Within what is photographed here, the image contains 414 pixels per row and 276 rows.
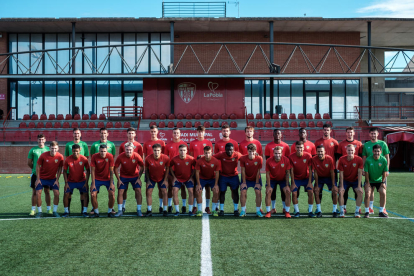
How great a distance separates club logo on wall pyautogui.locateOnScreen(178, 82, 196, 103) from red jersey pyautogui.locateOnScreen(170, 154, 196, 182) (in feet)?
61.7

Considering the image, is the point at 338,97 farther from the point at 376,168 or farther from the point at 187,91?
the point at 376,168

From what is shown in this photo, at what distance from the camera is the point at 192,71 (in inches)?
1105

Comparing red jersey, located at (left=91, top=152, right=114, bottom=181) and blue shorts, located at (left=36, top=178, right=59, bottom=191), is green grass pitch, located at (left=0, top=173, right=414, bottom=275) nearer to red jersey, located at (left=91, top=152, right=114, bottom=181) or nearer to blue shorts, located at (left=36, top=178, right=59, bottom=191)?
blue shorts, located at (left=36, top=178, right=59, bottom=191)

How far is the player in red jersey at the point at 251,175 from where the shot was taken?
7891 mm

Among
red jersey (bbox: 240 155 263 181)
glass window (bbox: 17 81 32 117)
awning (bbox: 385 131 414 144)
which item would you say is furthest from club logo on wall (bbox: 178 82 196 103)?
red jersey (bbox: 240 155 263 181)

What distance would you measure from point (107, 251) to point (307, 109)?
86.0 ft

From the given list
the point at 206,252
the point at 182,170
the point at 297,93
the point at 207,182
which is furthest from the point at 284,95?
the point at 206,252

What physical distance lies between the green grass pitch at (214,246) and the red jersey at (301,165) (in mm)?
985

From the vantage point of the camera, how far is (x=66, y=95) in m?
28.7

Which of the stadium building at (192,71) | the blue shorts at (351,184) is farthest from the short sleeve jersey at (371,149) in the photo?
the stadium building at (192,71)

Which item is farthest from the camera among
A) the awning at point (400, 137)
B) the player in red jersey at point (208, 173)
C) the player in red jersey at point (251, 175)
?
the awning at point (400, 137)

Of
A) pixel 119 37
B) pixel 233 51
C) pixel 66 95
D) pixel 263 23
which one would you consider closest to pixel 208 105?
pixel 233 51

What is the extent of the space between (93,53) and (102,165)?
2219 centimetres

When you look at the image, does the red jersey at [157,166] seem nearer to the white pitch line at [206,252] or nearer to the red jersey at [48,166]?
the white pitch line at [206,252]
